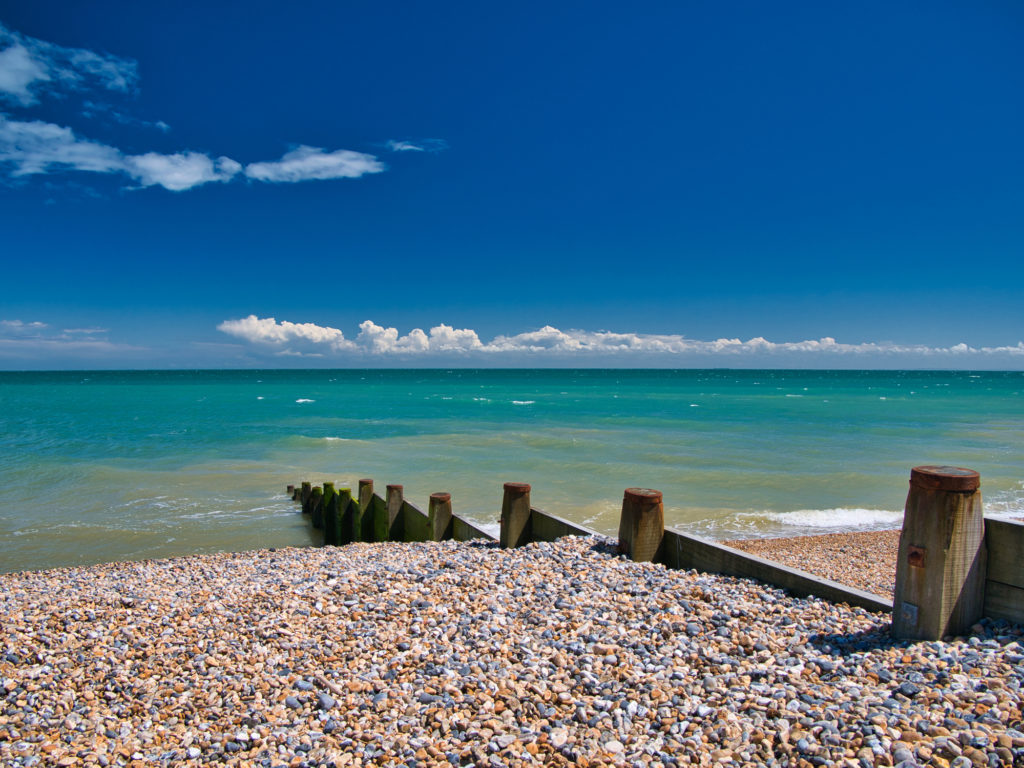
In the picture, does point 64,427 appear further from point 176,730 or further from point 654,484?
point 176,730

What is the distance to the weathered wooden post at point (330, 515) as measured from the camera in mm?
12852

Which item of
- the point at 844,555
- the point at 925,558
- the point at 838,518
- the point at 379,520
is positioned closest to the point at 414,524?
the point at 379,520

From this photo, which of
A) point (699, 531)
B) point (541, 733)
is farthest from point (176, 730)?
point (699, 531)

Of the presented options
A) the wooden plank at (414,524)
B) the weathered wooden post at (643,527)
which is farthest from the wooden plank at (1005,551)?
the wooden plank at (414,524)

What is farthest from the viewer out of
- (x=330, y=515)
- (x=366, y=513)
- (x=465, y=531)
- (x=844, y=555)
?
(x=330, y=515)

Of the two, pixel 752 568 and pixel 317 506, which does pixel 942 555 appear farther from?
pixel 317 506

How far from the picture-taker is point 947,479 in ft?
13.8

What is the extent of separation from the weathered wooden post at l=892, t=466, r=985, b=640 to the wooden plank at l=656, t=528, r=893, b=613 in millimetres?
602

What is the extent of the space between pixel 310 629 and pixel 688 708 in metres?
3.23

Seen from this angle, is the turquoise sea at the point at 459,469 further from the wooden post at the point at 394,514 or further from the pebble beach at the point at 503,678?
the pebble beach at the point at 503,678

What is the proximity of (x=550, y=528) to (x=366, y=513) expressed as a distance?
523 cm

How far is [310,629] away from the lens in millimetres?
5344

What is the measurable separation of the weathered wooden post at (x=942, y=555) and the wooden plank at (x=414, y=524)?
6794mm

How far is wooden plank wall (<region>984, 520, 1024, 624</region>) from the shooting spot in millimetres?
4320
